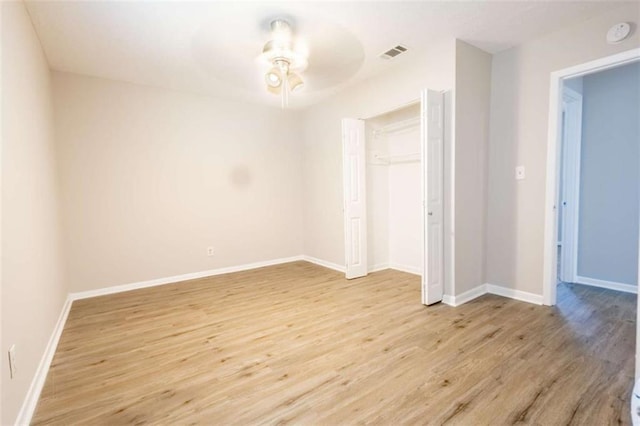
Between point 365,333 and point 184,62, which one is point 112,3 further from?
point 365,333

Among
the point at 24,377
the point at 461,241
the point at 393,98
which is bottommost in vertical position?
the point at 24,377

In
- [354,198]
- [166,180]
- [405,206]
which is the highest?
[166,180]

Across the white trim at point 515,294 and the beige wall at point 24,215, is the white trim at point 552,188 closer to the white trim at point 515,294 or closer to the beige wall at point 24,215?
the white trim at point 515,294

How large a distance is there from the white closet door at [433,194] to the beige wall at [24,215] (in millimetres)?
3071

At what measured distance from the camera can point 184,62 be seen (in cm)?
341

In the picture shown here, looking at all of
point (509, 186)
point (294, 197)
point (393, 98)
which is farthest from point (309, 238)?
point (509, 186)

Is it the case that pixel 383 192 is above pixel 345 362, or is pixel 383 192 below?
above

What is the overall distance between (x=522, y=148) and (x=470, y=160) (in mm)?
516

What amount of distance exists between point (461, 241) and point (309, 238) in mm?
2815

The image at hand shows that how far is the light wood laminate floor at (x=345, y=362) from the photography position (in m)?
1.68

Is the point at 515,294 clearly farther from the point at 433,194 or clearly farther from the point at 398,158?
the point at 398,158

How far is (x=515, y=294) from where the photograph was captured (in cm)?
329

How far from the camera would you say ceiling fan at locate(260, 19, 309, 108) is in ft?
8.90

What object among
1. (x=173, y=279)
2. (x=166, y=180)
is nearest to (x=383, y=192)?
(x=166, y=180)
